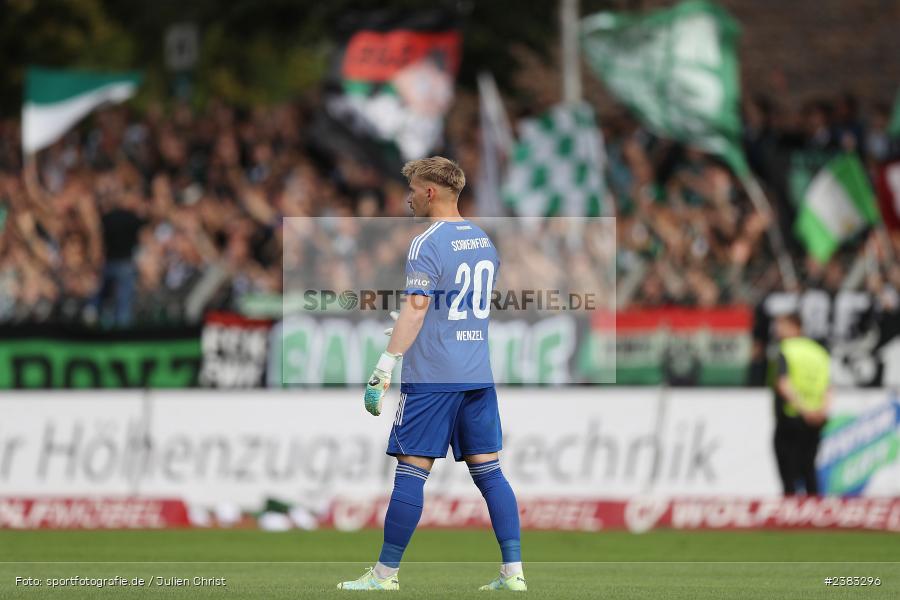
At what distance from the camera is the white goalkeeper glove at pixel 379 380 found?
9.98 m

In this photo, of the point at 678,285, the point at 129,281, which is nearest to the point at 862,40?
the point at 678,285

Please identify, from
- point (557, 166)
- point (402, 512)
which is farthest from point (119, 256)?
point (402, 512)

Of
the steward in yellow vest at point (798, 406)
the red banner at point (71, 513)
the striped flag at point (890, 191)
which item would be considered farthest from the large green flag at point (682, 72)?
the red banner at point (71, 513)

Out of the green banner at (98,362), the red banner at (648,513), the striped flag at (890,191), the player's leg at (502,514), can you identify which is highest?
the striped flag at (890,191)

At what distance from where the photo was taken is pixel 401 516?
10.1m

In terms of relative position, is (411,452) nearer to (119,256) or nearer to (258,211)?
(119,256)

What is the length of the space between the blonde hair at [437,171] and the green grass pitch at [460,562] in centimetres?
223

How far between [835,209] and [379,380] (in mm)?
13016

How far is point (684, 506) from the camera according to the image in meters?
17.9

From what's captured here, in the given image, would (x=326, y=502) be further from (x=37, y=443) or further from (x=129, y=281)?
(x=129, y=281)

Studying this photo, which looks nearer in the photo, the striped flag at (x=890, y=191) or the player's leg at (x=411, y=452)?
the player's leg at (x=411, y=452)

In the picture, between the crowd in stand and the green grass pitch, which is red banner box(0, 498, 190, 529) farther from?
the crowd in stand

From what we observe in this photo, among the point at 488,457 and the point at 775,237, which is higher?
the point at 775,237

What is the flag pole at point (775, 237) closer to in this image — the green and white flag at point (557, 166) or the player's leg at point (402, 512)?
the green and white flag at point (557, 166)
